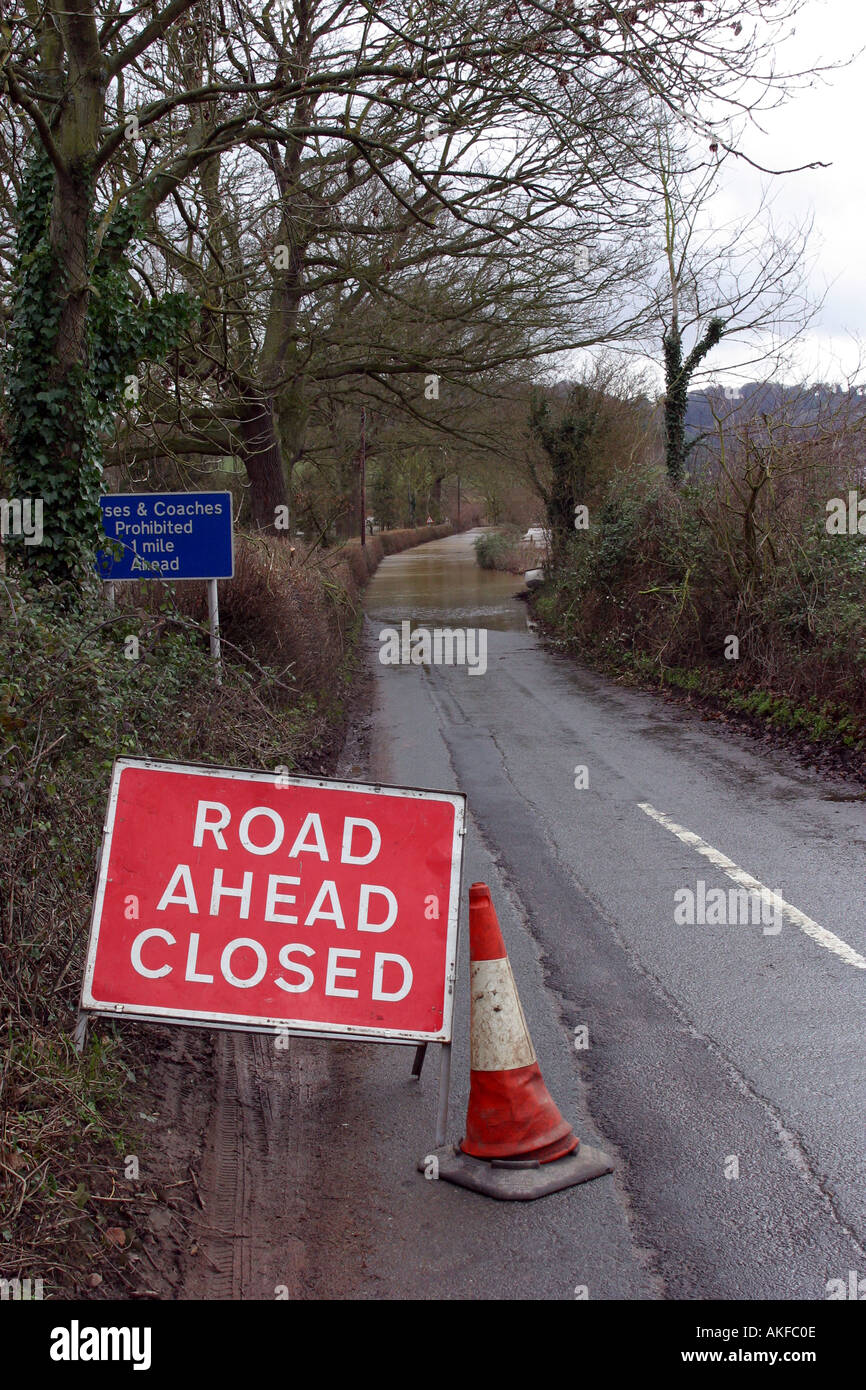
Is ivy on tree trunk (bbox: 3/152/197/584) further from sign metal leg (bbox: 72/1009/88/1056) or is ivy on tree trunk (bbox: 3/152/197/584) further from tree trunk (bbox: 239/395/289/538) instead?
tree trunk (bbox: 239/395/289/538)

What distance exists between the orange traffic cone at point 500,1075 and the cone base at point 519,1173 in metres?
0.03

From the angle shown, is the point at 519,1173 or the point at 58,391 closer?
the point at 519,1173

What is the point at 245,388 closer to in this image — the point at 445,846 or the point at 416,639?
the point at 416,639

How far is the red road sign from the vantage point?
13.6 feet

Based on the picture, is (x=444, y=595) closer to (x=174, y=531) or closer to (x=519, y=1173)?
(x=174, y=531)

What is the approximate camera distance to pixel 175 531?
32.2 ft

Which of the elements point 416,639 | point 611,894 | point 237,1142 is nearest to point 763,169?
point 611,894

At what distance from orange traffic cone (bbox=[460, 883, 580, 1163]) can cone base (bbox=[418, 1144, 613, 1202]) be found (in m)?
0.03

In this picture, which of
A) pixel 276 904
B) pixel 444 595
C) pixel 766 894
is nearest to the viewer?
pixel 276 904

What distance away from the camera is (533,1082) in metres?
4.05

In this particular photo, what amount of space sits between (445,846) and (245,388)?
14.0m

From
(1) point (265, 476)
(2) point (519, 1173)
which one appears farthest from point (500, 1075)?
(1) point (265, 476)

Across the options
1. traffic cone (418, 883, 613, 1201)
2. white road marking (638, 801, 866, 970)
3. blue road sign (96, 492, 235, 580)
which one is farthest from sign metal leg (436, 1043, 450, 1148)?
blue road sign (96, 492, 235, 580)

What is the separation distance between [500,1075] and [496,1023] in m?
0.18
